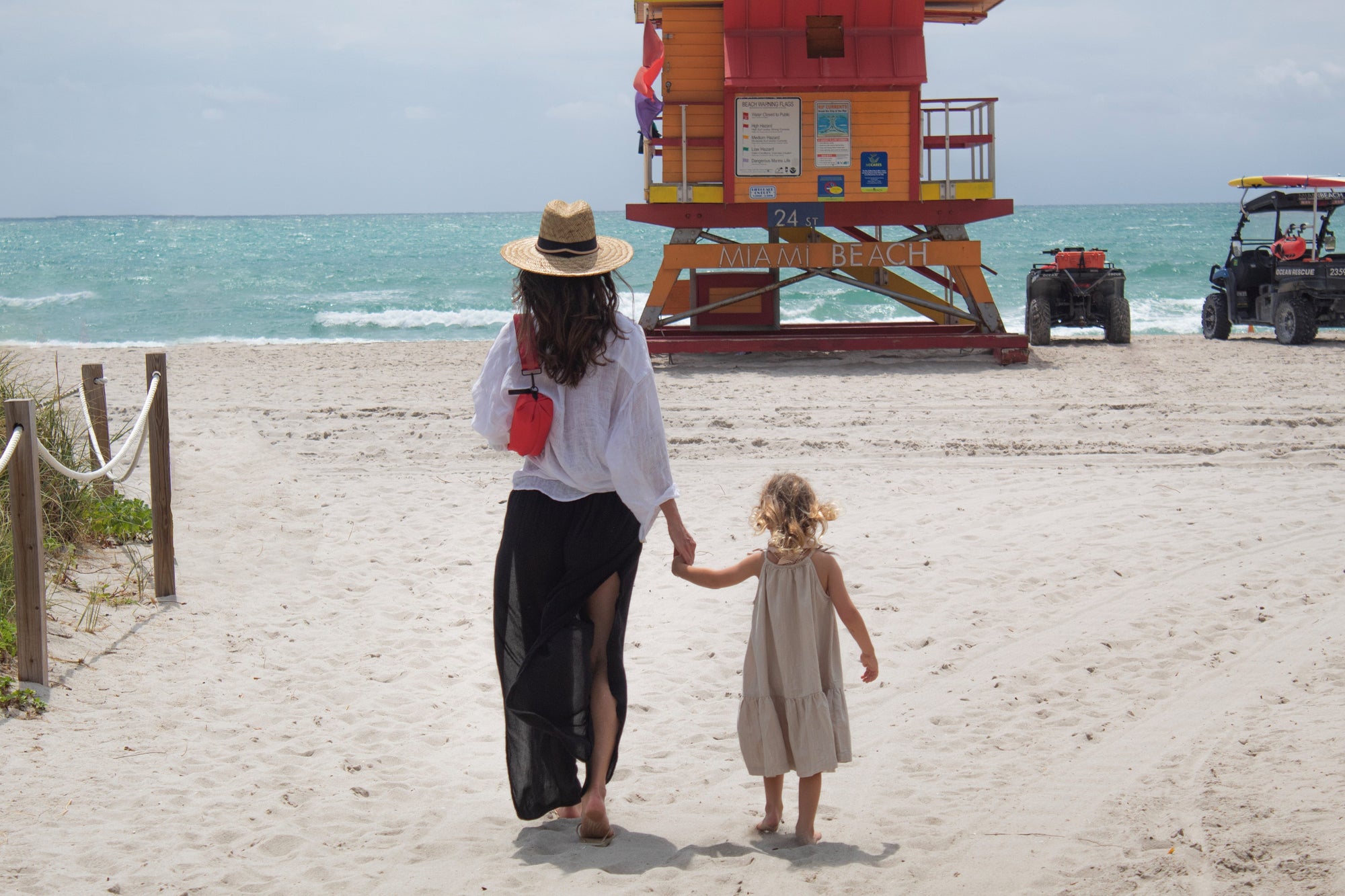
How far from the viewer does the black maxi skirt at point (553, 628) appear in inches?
127

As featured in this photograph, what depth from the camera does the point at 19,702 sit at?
422cm

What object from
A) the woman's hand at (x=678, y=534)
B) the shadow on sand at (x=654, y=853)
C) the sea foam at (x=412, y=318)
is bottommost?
the shadow on sand at (x=654, y=853)

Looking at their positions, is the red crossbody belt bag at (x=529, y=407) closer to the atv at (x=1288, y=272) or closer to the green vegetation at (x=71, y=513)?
the green vegetation at (x=71, y=513)

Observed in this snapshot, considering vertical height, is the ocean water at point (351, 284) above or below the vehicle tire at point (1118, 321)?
above

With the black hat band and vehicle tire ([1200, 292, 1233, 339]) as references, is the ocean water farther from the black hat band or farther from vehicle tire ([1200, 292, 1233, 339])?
vehicle tire ([1200, 292, 1233, 339])

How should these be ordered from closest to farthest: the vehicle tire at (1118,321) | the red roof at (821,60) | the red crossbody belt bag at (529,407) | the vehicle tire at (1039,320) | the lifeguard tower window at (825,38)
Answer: the red crossbody belt bag at (529,407)
the red roof at (821,60)
the lifeguard tower window at (825,38)
the vehicle tire at (1039,320)
the vehicle tire at (1118,321)

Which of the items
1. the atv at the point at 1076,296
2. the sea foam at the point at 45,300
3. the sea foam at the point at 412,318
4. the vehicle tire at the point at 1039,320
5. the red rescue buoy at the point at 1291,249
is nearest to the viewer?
the red rescue buoy at the point at 1291,249

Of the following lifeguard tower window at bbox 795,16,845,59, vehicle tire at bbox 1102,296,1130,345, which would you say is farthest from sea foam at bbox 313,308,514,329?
lifeguard tower window at bbox 795,16,845,59

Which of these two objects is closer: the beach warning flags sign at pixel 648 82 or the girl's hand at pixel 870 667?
the girl's hand at pixel 870 667

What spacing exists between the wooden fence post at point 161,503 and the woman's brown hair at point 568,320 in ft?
10.6

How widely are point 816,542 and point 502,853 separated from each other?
4.19 ft

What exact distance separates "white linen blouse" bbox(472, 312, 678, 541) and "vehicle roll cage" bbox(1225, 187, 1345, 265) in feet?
49.2

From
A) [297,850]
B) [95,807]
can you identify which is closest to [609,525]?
[297,850]

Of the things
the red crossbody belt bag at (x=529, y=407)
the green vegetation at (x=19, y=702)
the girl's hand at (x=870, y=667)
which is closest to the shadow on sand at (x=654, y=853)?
the girl's hand at (x=870, y=667)
